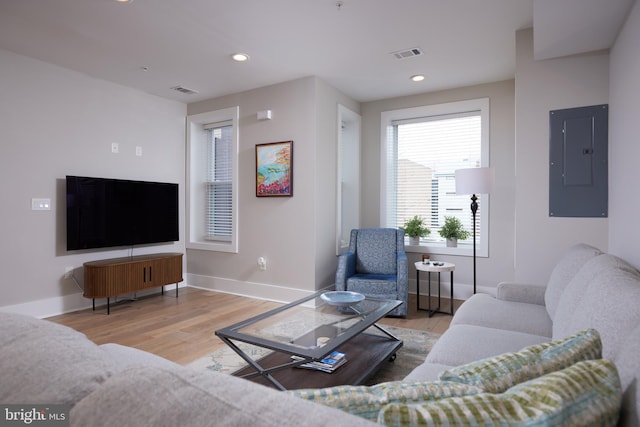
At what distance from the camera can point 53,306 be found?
3.79m

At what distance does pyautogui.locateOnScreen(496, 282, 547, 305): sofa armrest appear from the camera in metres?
2.52

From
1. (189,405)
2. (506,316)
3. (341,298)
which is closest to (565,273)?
(506,316)

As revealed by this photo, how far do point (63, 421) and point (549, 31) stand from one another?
317cm

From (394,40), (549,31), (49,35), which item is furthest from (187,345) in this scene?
(549,31)

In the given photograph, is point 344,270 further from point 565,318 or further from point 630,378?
point 630,378

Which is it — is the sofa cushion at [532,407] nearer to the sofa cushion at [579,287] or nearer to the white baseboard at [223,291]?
the sofa cushion at [579,287]

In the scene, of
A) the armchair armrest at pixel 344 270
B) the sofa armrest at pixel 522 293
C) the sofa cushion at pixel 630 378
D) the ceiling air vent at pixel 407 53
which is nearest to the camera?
the sofa cushion at pixel 630 378

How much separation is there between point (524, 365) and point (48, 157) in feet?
14.9

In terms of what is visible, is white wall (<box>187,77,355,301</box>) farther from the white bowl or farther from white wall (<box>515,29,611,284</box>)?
white wall (<box>515,29,611,284</box>)

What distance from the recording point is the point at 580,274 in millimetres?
1712

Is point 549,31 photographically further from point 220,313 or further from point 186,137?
point 186,137

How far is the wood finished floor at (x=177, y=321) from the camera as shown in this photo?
2.99 m

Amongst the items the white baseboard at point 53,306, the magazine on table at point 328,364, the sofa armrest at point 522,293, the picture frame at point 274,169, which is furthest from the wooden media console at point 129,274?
the sofa armrest at point 522,293

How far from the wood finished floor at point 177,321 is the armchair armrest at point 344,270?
60 centimetres
